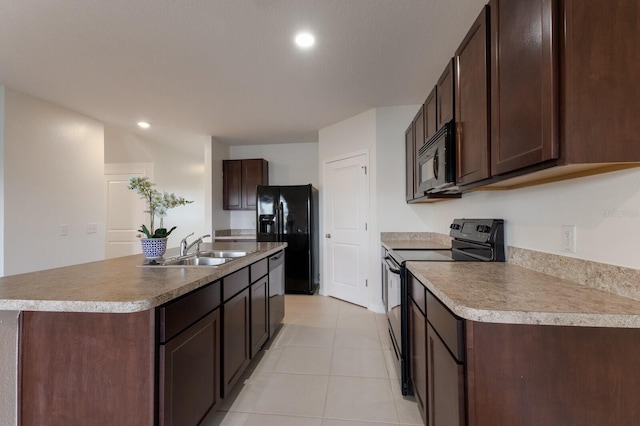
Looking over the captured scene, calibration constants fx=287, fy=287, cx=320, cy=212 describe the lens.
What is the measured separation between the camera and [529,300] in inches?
37.5

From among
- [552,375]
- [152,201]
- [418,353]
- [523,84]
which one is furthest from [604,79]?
[152,201]

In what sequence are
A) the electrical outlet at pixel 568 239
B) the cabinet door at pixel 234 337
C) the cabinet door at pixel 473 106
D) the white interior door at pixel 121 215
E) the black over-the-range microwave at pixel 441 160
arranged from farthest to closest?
1. the white interior door at pixel 121 215
2. the black over-the-range microwave at pixel 441 160
3. the cabinet door at pixel 234 337
4. the cabinet door at pixel 473 106
5. the electrical outlet at pixel 568 239

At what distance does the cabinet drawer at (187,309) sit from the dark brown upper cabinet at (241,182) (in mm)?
3432

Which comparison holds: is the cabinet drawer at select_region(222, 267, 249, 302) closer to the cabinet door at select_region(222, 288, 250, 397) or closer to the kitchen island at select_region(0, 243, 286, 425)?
the cabinet door at select_region(222, 288, 250, 397)

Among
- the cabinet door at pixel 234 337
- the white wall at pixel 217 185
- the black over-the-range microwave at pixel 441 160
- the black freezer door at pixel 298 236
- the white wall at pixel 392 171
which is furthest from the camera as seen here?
the white wall at pixel 217 185

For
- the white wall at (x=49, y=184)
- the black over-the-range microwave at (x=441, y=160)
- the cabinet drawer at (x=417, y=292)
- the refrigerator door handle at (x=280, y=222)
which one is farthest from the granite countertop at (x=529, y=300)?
the white wall at (x=49, y=184)

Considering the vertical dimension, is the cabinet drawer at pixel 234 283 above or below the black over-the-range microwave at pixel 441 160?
below

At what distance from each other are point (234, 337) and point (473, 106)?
192 centimetres

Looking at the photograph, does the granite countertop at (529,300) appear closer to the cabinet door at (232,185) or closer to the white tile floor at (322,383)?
the white tile floor at (322,383)

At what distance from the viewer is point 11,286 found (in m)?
1.20

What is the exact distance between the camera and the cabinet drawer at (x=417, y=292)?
1.45 metres

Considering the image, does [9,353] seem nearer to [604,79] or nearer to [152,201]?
[152,201]

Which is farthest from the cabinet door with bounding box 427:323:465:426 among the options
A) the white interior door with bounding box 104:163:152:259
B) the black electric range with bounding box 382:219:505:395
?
the white interior door with bounding box 104:163:152:259

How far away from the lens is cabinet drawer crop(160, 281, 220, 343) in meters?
1.14
